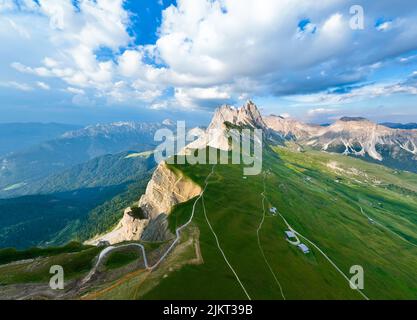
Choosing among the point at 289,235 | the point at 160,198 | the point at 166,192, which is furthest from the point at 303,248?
the point at 160,198

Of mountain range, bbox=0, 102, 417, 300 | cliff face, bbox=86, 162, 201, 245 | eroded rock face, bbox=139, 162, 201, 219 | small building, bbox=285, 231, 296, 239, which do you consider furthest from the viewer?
eroded rock face, bbox=139, 162, 201, 219

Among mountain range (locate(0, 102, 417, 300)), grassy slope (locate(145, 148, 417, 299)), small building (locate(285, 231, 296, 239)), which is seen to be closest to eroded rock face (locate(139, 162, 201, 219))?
mountain range (locate(0, 102, 417, 300))

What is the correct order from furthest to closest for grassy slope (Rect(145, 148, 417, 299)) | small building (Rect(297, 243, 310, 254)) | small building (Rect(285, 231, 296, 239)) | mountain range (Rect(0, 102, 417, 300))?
1. small building (Rect(285, 231, 296, 239))
2. small building (Rect(297, 243, 310, 254))
3. grassy slope (Rect(145, 148, 417, 299))
4. mountain range (Rect(0, 102, 417, 300))

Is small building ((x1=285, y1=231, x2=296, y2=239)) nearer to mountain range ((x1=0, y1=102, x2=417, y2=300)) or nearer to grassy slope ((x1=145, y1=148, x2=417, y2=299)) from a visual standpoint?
mountain range ((x1=0, y1=102, x2=417, y2=300))

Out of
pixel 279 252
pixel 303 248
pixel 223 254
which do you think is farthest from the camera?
pixel 303 248

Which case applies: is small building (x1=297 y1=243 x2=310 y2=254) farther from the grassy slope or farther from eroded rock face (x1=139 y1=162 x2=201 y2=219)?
eroded rock face (x1=139 y1=162 x2=201 y2=219)

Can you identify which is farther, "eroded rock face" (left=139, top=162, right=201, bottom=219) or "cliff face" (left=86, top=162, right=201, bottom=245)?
"eroded rock face" (left=139, top=162, right=201, bottom=219)

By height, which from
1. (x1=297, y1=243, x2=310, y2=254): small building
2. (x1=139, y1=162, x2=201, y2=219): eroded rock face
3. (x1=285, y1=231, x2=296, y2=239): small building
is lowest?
(x1=297, y1=243, x2=310, y2=254): small building

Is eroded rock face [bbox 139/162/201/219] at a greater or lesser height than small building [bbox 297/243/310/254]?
greater

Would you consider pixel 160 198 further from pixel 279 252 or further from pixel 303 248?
pixel 303 248
